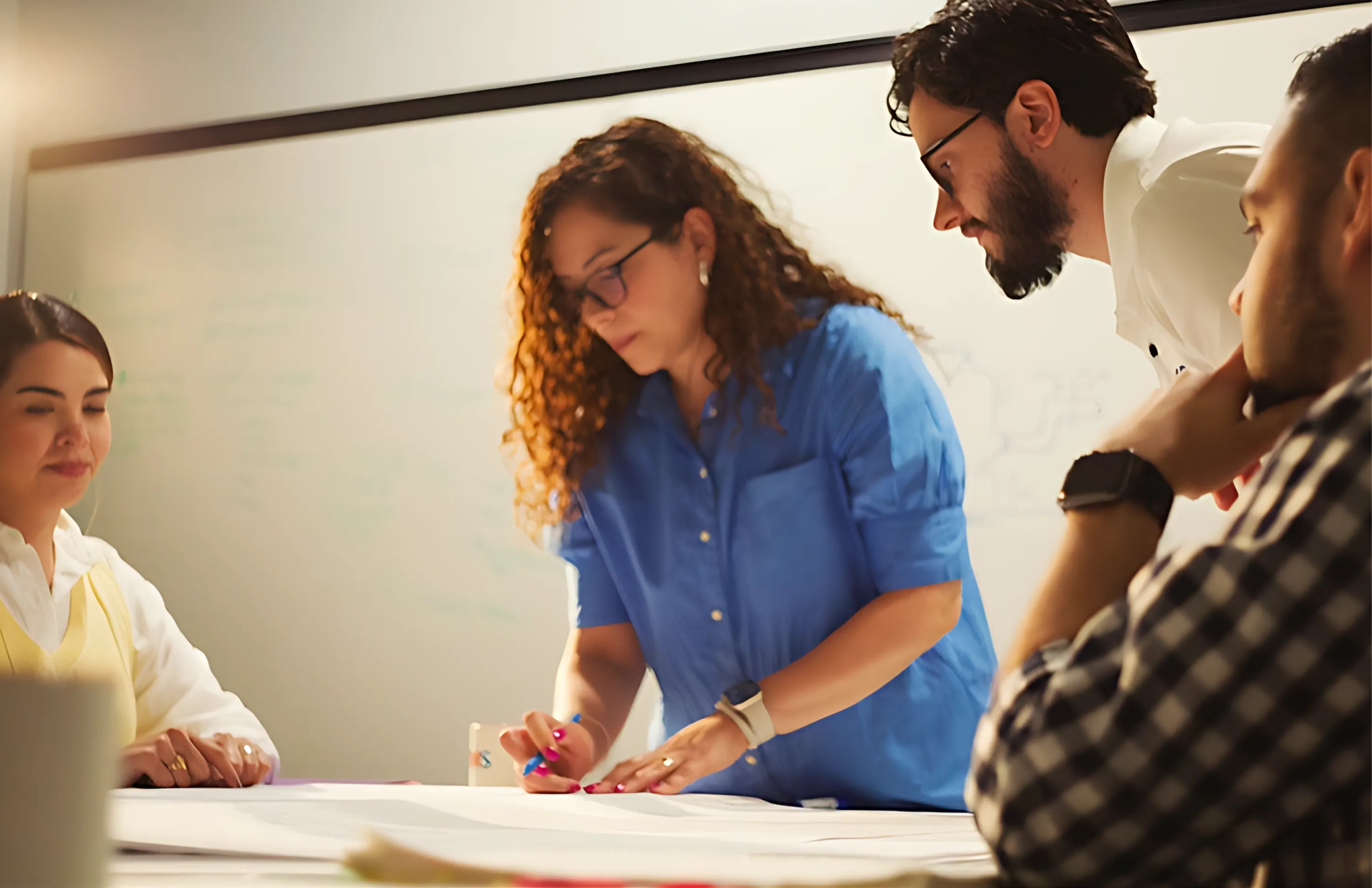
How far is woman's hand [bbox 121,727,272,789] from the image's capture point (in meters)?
1.35

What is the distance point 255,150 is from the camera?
9.32 ft

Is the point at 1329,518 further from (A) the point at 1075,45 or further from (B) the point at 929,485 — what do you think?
(A) the point at 1075,45

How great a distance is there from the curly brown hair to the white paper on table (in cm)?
62

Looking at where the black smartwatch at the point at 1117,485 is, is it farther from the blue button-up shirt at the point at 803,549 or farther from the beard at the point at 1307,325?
the blue button-up shirt at the point at 803,549

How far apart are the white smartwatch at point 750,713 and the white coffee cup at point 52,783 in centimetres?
102

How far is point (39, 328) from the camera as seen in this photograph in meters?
1.87

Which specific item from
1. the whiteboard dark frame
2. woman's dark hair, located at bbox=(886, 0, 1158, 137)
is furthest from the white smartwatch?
the whiteboard dark frame

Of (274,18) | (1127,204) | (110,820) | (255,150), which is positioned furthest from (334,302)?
(110,820)

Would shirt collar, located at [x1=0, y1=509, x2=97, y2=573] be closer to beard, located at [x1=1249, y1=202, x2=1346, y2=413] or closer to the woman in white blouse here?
the woman in white blouse

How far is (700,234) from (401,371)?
1143mm

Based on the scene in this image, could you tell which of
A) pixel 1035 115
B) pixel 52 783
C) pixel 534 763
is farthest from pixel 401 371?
pixel 52 783

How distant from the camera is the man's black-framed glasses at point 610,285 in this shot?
1.65 metres

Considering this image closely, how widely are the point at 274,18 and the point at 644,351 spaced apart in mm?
1851

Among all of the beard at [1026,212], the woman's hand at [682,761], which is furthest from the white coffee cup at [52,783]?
the beard at [1026,212]
